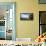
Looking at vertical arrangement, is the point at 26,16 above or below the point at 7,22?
above

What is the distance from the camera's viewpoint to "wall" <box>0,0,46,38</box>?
5.29 m

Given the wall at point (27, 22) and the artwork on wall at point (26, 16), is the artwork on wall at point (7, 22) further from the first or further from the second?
the artwork on wall at point (26, 16)

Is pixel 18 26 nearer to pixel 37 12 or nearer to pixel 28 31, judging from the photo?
pixel 28 31

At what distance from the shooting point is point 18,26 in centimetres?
536

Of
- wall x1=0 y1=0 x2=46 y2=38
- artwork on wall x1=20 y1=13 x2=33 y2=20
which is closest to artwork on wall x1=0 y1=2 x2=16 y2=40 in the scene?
wall x1=0 y1=0 x2=46 y2=38

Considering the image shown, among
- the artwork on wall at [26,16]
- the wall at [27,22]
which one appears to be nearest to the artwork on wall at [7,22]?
the wall at [27,22]

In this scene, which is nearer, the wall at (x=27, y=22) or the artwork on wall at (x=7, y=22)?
the wall at (x=27, y=22)

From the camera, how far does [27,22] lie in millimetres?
5348

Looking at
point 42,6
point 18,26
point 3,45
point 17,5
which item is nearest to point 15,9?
point 17,5

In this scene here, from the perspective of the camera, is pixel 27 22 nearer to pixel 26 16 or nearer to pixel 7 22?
pixel 26 16

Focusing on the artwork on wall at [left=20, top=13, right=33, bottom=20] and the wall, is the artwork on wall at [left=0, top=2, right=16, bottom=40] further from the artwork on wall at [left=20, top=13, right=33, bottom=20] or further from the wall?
the artwork on wall at [left=20, top=13, right=33, bottom=20]

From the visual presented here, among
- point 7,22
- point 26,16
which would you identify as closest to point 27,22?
point 26,16

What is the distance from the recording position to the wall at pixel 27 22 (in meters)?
5.29

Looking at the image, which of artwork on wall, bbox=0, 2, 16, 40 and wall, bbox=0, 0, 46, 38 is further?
artwork on wall, bbox=0, 2, 16, 40
